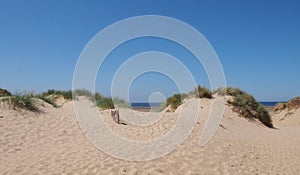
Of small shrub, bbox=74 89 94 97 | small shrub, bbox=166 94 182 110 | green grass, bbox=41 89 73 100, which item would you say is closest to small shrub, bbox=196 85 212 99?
small shrub, bbox=166 94 182 110

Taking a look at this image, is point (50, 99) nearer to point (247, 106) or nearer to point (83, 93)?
point (83, 93)

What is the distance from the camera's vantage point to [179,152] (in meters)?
8.57

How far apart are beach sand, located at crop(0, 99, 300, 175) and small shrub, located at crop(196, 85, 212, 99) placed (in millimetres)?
4992

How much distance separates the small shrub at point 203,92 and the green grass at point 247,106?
1370 mm

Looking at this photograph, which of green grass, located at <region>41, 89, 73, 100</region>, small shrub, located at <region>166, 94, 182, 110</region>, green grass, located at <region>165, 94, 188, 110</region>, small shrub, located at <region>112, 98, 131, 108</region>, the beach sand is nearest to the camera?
the beach sand

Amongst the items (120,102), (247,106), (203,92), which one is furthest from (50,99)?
(247,106)

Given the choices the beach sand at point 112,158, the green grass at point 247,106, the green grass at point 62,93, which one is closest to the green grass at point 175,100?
the green grass at point 247,106

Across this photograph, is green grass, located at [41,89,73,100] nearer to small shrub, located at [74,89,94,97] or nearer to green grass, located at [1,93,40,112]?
small shrub, located at [74,89,94,97]

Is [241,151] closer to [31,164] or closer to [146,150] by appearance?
[146,150]

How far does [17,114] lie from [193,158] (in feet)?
25.5

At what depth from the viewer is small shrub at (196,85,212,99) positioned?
1966 centimetres

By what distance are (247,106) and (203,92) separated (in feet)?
10.1

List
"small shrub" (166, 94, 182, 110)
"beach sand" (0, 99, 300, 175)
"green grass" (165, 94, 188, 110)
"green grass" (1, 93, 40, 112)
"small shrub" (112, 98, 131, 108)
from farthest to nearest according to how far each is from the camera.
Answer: "green grass" (165, 94, 188, 110) < "small shrub" (166, 94, 182, 110) < "small shrub" (112, 98, 131, 108) < "green grass" (1, 93, 40, 112) < "beach sand" (0, 99, 300, 175)

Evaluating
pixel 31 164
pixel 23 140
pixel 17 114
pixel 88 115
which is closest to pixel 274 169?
pixel 31 164
